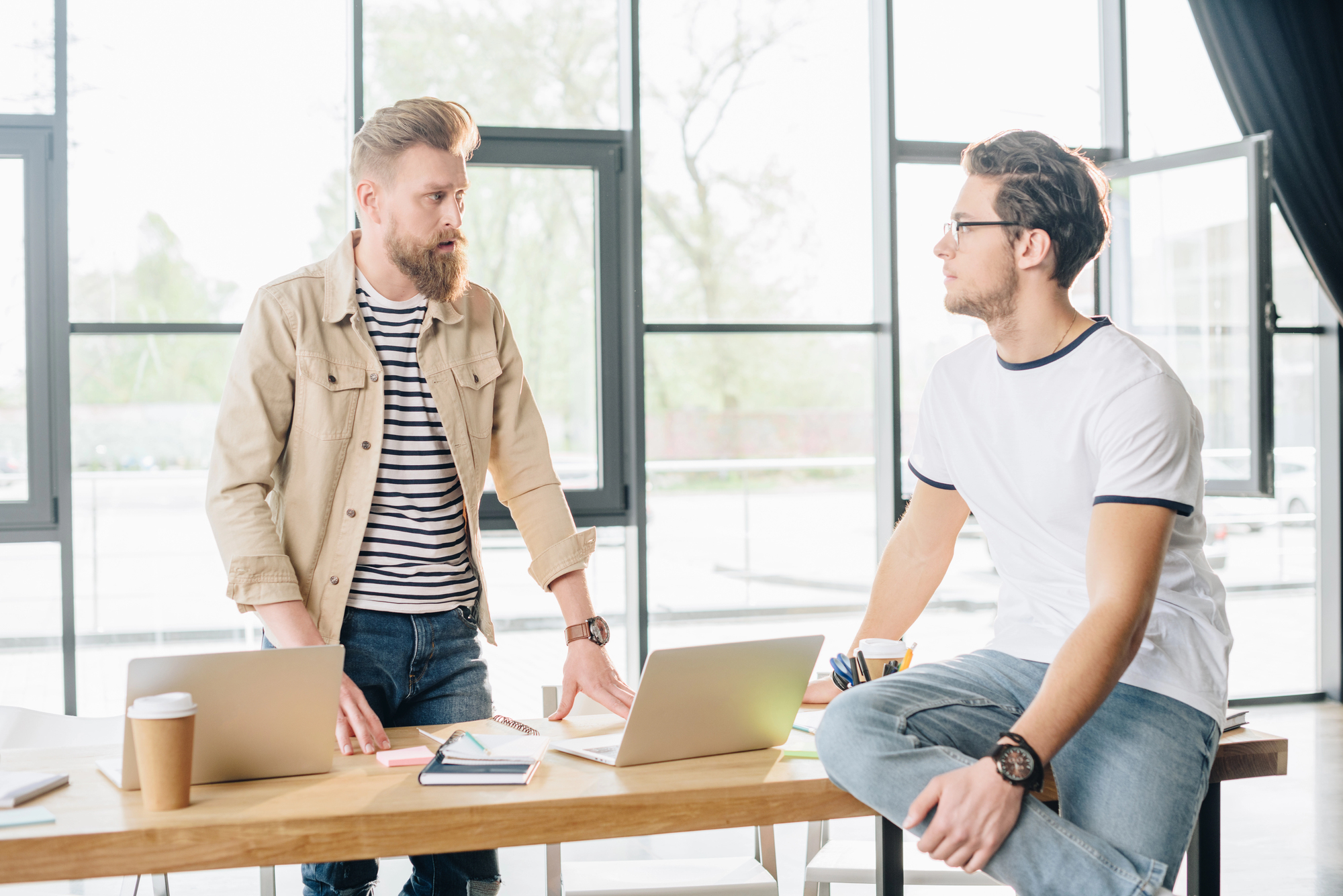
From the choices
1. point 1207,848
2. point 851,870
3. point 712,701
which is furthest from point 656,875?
point 1207,848

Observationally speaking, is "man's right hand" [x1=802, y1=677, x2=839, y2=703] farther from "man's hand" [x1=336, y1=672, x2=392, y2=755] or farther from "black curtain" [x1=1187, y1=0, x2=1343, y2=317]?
"black curtain" [x1=1187, y1=0, x2=1343, y2=317]

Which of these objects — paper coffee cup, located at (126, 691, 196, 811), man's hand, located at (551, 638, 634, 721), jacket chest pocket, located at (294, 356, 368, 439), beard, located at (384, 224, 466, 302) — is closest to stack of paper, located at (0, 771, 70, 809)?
paper coffee cup, located at (126, 691, 196, 811)

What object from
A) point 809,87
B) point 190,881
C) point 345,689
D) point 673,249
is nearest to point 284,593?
point 345,689

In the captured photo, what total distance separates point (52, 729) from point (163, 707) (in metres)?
1.19

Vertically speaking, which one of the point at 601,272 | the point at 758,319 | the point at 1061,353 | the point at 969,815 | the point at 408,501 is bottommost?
the point at 969,815

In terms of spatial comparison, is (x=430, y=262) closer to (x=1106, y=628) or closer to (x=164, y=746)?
(x=164, y=746)

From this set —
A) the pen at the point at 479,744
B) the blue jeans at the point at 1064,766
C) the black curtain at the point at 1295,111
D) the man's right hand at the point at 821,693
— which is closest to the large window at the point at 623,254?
the black curtain at the point at 1295,111

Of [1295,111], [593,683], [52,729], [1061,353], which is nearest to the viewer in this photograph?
[1061,353]

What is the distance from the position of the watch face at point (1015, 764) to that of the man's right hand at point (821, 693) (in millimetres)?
488

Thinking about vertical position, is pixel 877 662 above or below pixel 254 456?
below

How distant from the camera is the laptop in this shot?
1403 millimetres

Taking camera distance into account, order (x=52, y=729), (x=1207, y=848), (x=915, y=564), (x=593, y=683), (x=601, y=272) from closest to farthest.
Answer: (x=1207, y=848) → (x=593, y=683) → (x=915, y=564) → (x=52, y=729) → (x=601, y=272)

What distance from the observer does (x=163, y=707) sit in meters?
1.23

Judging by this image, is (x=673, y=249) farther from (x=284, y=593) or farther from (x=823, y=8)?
(x=284, y=593)
